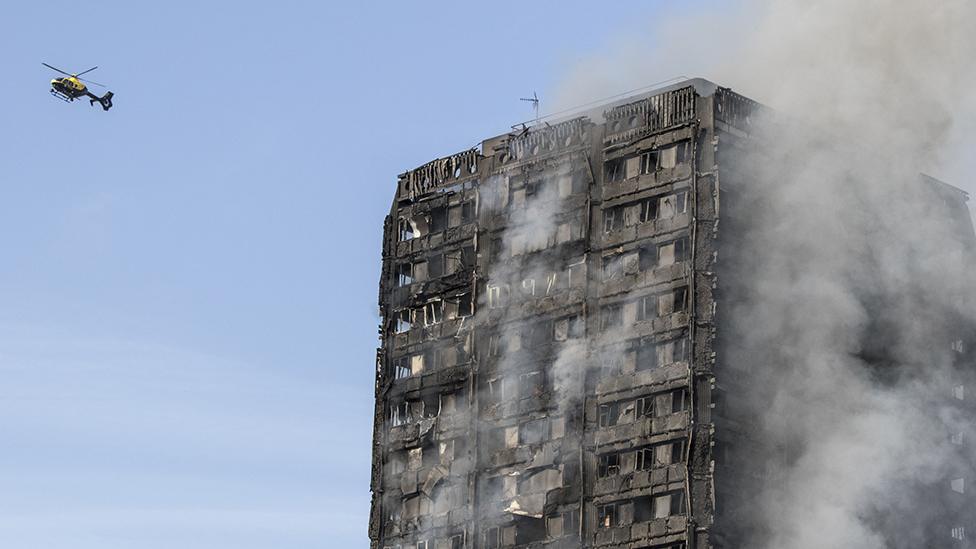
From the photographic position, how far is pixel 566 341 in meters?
134

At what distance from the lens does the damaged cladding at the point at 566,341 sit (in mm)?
126750

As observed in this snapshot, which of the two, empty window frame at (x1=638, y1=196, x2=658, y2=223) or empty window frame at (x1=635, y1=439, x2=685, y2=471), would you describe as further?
empty window frame at (x1=638, y1=196, x2=658, y2=223)

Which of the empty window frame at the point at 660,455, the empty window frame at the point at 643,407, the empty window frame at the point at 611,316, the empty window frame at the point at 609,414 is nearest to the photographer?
the empty window frame at the point at 660,455

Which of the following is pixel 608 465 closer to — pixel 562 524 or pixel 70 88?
pixel 562 524

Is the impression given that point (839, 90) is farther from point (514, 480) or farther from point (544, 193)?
point (514, 480)

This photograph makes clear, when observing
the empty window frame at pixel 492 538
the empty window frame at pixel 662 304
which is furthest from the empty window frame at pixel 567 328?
the empty window frame at pixel 492 538

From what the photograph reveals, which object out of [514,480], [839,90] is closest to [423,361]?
[514,480]

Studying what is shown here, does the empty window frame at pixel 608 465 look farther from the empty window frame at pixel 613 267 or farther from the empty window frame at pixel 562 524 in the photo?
the empty window frame at pixel 613 267

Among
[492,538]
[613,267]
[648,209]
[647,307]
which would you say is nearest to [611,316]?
[647,307]

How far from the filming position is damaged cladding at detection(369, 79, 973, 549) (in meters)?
127

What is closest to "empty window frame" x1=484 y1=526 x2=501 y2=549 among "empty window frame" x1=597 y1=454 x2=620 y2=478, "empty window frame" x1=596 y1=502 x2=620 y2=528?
"empty window frame" x1=596 y1=502 x2=620 y2=528

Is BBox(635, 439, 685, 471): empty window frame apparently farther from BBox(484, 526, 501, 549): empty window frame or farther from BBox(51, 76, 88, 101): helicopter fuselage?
BBox(51, 76, 88, 101): helicopter fuselage

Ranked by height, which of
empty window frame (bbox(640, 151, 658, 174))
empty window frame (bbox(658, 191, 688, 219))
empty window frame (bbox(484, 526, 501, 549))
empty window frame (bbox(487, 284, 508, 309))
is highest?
empty window frame (bbox(640, 151, 658, 174))

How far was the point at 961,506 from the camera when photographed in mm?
136750
